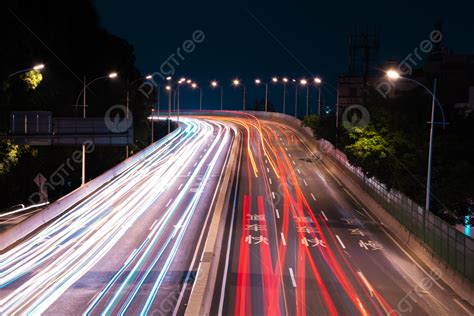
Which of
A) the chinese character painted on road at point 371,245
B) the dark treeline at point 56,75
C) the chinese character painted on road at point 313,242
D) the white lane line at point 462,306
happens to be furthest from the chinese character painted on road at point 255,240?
the dark treeline at point 56,75

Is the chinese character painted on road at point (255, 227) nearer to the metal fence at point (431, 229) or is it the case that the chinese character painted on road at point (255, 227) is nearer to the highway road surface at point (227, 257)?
the highway road surface at point (227, 257)

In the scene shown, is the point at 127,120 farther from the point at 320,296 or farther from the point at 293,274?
the point at 320,296

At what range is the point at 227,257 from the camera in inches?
1058

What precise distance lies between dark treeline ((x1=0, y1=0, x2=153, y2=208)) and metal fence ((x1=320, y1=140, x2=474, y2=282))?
27.0 m

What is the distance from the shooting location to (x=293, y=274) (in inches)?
956

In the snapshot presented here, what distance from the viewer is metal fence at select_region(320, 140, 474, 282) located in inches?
907

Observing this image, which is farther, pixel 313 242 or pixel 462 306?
pixel 313 242

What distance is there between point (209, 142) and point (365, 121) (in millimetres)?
33245

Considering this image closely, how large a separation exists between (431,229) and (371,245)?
3754mm

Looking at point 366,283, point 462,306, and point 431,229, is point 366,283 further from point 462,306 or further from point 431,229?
point 431,229

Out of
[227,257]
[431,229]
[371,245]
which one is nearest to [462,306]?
[431,229]

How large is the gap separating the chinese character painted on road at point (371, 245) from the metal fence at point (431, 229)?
2.06 metres

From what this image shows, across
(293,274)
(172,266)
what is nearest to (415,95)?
(293,274)

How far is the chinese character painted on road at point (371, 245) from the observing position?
97.7 feet
